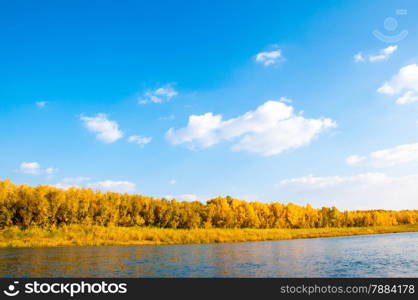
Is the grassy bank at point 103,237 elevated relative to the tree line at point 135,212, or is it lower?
lower

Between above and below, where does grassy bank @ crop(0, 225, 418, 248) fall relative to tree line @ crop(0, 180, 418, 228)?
below

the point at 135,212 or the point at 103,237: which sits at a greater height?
the point at 135,212

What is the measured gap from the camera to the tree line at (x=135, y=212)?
60094mm

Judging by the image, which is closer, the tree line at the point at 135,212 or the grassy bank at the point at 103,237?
the grassy bank at the point at 103,237

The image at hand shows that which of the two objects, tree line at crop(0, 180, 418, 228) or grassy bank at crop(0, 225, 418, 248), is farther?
tree line at crop(0, 180, 418, 228)

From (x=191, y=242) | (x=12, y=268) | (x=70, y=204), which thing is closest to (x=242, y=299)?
(x=12, y=268)

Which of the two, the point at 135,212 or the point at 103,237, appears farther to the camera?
the point at 135,212

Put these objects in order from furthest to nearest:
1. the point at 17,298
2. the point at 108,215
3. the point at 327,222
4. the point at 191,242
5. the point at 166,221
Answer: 1. the point at 327,222
2. the point at 166,221
3. the point at 108,215
4. the point at 191,242
5. the point at 17,298

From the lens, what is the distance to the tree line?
60094 millimetres

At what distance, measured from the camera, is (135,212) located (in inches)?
3199

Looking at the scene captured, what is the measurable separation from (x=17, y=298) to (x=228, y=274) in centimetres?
1203

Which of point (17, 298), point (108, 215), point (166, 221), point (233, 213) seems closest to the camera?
point (17, 298)

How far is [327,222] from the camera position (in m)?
139

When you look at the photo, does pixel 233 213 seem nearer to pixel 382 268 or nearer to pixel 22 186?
pixel 22 186
